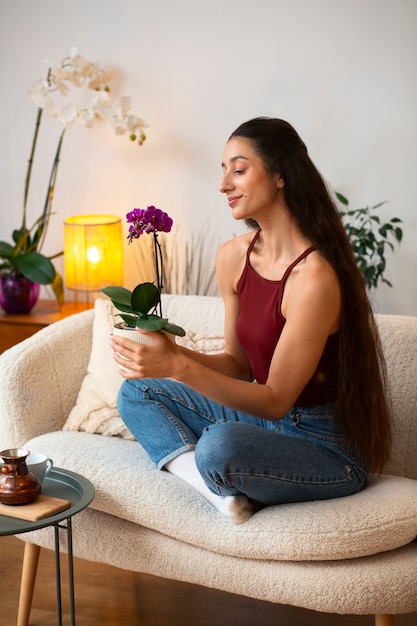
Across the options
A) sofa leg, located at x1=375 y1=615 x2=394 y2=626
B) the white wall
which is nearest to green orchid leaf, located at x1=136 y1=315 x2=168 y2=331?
sofa leg, located at x1=375 y1=615 x2=394 y2=626

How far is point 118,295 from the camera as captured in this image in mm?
1897

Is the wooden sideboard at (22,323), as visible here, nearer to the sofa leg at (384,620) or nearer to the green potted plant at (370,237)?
the green potted plant at (370,237)

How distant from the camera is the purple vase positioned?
11.5 feet

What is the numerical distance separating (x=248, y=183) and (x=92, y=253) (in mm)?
1581

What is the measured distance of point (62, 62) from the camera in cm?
345

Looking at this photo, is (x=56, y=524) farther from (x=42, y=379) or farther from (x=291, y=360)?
(x=42, y=379)

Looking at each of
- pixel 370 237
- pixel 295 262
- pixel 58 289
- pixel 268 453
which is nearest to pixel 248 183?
pixel 295 262

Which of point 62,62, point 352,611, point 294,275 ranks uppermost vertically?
point 62,62

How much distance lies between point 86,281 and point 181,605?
155 cm

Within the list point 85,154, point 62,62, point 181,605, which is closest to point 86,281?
point 85,154

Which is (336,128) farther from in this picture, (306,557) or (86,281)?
(306,557)

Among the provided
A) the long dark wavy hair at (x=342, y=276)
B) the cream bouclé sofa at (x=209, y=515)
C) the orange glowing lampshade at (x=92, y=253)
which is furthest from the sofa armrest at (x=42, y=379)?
the long dark wavy hair at (x=342, y=276)

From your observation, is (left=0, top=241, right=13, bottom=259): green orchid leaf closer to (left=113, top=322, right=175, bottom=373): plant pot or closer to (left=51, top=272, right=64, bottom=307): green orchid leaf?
(left=51, top=272, right=64, bottom=307): green orchid leaf

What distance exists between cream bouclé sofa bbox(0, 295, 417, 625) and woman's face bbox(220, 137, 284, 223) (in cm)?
56
